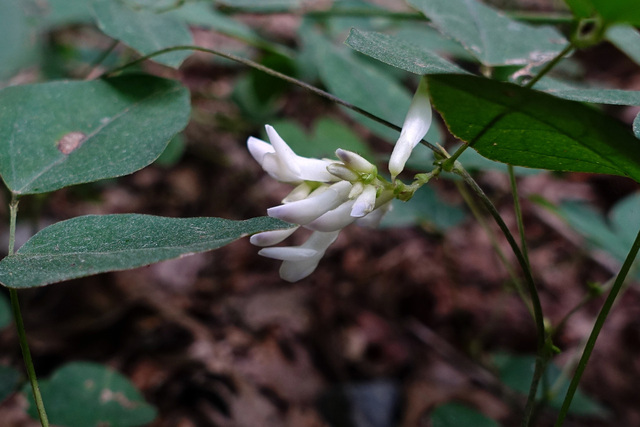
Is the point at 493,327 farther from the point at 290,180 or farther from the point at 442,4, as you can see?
the point at 290,180

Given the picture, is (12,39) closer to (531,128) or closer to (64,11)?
(531,128)

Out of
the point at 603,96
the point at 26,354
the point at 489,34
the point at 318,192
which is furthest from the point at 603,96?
the point at 26,354

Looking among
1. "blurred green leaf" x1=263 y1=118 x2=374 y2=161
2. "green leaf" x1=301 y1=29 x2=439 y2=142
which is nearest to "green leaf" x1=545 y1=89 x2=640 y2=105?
"green leaf" x1=301 y1=29 x2=439 y2=142

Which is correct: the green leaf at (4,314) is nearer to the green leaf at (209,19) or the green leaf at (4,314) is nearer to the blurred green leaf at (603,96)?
the green leaf at (209,19)

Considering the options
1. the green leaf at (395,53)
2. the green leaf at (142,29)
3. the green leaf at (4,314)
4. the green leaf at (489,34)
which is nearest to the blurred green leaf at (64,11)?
the green leaf at (142,29)

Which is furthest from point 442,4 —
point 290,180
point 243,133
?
point 243,133

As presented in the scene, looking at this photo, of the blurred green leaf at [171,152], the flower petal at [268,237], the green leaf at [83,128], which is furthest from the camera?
the blurred green leaf at [171,152]
